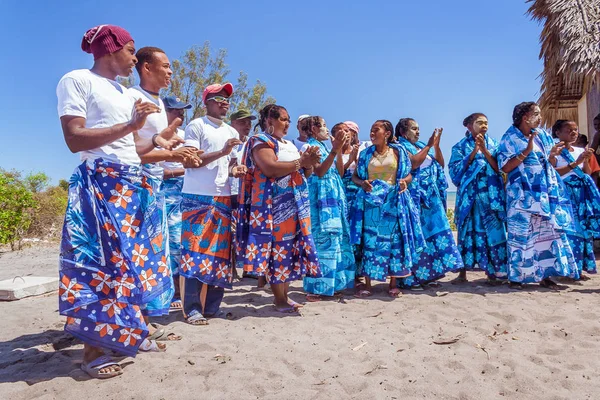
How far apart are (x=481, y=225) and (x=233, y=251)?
9.96 feet

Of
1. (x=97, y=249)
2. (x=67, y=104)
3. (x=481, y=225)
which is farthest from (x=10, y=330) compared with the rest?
(x=481, y=225)

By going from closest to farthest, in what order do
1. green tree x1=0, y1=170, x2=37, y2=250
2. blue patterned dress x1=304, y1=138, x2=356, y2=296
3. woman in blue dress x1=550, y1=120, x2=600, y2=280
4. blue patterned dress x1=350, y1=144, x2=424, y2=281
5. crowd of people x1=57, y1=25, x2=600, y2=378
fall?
crowd of people x1=57, y1=25, x2=600, y2=378
blue patterned dress x1=304, y1=138, x2=356, y2=296
blue patterned dress x1=350, y1=144, x2=424, y2=281
woman in blue dress x1=550, y1=120, x2=600, y2=280
green tree x1=0, y1=170, x2=37, y2=250

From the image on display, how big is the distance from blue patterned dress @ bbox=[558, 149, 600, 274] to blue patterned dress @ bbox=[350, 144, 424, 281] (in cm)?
207

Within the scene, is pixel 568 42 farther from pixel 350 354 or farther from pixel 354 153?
pixel 350 354

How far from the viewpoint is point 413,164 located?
5.14m

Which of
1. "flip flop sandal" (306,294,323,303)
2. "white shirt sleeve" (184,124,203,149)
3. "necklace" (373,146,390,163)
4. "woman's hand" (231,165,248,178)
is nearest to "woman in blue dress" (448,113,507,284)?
"necklace" (373,146,390,163)

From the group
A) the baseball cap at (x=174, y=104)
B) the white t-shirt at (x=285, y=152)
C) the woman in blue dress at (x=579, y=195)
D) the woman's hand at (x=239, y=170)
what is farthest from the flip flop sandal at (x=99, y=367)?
the woman in blue dress at (x=579, y=195)

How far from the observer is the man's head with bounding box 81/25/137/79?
271cm

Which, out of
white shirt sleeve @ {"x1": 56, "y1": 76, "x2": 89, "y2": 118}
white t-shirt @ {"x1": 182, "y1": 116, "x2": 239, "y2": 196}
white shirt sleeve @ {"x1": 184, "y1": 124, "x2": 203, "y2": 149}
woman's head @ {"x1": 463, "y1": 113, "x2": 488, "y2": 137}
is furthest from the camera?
woman's head @ {"x1": 463, "y1": 113, "x2": 488, "y2": 137}

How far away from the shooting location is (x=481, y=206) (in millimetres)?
5402

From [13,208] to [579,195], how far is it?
35.3 ft

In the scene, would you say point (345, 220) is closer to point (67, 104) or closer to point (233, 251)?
point (233, 251)

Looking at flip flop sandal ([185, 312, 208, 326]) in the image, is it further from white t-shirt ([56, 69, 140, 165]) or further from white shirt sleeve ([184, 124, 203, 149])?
white t-shirt ([56, 69, 140, 165])

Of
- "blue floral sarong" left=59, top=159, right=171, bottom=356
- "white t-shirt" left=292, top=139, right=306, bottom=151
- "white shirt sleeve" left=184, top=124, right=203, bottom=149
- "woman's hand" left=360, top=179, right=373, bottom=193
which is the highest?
"white t-shirt" left=292, top=139, right=306, bottom=151
